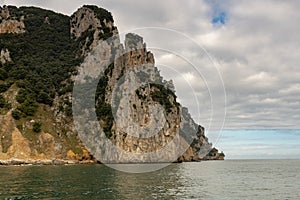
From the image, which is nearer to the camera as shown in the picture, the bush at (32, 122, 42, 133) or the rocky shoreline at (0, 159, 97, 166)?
the rocky shoreline at (0, 159, 97, 166)

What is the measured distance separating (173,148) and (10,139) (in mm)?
83507

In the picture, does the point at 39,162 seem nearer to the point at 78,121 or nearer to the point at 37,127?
the point at 37,127

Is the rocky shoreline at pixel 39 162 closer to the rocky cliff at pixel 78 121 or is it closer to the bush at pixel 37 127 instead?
the rocky cliff at pixel 78 121

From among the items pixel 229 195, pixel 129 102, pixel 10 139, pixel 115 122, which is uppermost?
pixel 129 102

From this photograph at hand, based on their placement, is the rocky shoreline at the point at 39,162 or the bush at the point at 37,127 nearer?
the rocky shoreline at the point at 39,162

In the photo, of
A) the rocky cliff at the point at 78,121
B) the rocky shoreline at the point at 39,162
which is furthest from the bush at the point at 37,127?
the rocky shoreline at the point at 39,162

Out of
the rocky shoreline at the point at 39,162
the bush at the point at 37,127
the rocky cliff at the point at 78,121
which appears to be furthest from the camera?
the bush at the point at 37,127

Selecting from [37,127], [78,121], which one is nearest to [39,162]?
[37,127]

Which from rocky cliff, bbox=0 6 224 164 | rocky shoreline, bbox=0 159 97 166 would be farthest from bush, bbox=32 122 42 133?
rocky shoreline, bbox=0 159 97 166

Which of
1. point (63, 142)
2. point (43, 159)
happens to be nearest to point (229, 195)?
point (43, 159)

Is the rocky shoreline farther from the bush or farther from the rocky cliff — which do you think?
the bush

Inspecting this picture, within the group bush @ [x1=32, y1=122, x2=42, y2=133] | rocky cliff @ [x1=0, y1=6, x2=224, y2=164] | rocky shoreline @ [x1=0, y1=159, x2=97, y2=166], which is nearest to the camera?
rocky shoreline @ [x1=0, y1=159, x2=97, y2=166]

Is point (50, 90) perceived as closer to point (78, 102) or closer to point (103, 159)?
point (78, 102)

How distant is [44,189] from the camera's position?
180 ft
